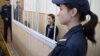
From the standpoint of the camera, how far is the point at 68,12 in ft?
3.76

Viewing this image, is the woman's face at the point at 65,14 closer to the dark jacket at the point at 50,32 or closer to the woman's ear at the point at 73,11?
the woman's ear at the point at 73,11

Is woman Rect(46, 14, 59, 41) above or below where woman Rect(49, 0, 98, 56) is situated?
below

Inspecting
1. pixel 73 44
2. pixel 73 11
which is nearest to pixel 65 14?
pixel 73 11

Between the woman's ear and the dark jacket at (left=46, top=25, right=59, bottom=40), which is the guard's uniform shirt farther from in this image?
the dark jacket at (left=46, top=25, right=59, bottom=40)

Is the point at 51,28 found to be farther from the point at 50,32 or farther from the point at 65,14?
the point at 65,14

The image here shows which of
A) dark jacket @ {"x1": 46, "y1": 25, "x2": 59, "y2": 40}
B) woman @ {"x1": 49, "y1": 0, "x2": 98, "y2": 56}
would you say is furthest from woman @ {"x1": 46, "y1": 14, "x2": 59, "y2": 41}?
woman @ {"x1": 49, "y1": 0, "x2": 98, "y2": 56}

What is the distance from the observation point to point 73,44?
42.8 inches

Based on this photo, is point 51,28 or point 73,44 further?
point 51,28

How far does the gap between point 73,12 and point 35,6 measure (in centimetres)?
304

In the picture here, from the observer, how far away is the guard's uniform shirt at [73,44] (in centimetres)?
108

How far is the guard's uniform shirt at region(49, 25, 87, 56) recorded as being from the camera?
1.08 meters

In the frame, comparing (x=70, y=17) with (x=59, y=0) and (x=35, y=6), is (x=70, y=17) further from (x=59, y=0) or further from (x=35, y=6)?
(x=35, y=6)

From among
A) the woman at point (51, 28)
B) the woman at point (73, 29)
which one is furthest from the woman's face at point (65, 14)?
the woman at point (51, 28)

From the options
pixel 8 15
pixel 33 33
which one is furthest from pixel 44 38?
pixel 8 15
